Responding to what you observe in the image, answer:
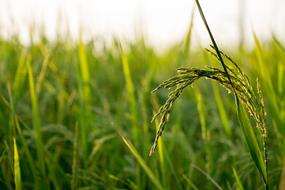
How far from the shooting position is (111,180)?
4.26 feet

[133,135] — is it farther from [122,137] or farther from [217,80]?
[217,80]

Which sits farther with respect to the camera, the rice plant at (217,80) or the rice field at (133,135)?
the rice field at (133,135)

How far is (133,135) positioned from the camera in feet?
4.81

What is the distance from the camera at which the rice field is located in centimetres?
107

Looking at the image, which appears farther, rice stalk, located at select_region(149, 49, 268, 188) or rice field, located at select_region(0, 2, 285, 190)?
rice field, located at select_region(0, 2, 285, 190)

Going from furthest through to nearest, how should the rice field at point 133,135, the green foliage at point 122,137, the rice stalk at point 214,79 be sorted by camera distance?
the green foliage at point 122,137 < the rice field at point 133,135 < the rice stalk at point 214,79

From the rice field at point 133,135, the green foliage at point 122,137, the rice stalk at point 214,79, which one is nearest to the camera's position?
the rice stalk at point 214,79

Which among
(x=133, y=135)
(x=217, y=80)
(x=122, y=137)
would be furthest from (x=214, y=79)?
(x=133, y=135)

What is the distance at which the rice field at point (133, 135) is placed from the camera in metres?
1.07

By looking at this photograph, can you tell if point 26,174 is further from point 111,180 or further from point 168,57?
point 168,57

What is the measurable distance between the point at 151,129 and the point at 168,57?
6.30 ft

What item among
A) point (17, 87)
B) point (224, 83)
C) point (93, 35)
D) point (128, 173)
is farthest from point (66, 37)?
point (224, 83)

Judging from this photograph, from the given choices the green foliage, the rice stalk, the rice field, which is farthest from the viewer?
the green foliage

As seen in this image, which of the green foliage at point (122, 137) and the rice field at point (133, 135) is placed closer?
the rice field at point (133, 135)
